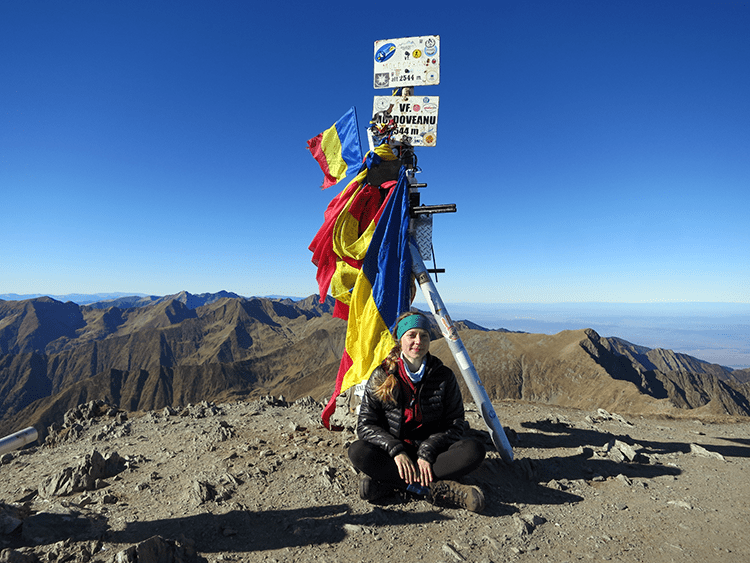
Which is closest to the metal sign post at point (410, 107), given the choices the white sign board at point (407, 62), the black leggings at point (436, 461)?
the white sign board at point (407, 62)

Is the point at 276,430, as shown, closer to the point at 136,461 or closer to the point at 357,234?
the point at 136,461

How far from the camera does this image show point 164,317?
126m

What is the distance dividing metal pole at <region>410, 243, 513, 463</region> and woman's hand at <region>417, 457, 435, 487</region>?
1277 millimetres

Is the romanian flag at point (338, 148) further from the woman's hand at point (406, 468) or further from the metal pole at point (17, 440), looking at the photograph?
the metal pole at point (17, 440)

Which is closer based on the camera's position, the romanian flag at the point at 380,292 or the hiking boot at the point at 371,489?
the hiking boot at the point at 371,489

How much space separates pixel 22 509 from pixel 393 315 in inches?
169

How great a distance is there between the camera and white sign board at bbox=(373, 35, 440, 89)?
585 cm

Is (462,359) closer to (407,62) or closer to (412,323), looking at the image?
(412,323)

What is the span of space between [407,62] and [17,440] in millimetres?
6473

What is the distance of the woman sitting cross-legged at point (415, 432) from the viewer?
3.41 metres

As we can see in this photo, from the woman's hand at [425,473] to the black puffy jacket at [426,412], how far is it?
A: 0.18m

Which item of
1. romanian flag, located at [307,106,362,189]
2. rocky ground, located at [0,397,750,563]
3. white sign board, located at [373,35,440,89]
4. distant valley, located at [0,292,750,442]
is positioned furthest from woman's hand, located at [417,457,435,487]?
distant valley, located at [0,292,750,442]

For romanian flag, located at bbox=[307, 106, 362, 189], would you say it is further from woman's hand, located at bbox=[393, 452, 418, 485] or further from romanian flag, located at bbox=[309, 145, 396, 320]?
woman's hand, located at bbox=[393, 452, 418, 485]

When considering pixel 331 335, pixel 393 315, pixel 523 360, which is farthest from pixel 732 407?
pixel 393 315
